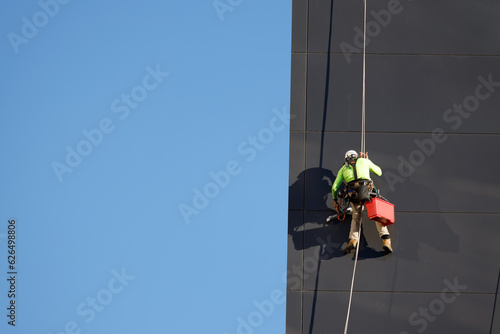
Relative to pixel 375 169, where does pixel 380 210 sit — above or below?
below

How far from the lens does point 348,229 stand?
9977 mm

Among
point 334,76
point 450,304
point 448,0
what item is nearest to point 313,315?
point 450,304

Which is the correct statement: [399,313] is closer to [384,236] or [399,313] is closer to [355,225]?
[384,236]

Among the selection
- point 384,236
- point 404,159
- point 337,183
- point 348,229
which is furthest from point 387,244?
point 404,159

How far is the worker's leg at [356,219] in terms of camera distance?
9.69m

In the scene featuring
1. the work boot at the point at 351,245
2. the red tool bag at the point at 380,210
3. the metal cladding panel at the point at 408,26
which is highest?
the metal cladding panel at the point at 408,26

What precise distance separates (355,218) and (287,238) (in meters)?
0.99

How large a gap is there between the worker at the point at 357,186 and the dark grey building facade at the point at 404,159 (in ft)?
0.82

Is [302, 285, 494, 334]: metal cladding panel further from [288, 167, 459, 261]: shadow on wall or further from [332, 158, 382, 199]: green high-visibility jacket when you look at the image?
[332, 158, 382, 199]: green high-visibility jacket

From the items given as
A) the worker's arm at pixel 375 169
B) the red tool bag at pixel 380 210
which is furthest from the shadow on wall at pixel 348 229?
the worker's arm at pixel 375 169

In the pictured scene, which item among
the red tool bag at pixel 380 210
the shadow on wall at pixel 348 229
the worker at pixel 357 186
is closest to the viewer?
the red tool bag at pixel 380 210

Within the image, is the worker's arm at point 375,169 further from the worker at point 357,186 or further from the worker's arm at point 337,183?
the worker's arm at point 337,183

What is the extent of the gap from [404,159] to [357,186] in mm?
1104

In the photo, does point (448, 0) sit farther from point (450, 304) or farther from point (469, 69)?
point (450, 304)
